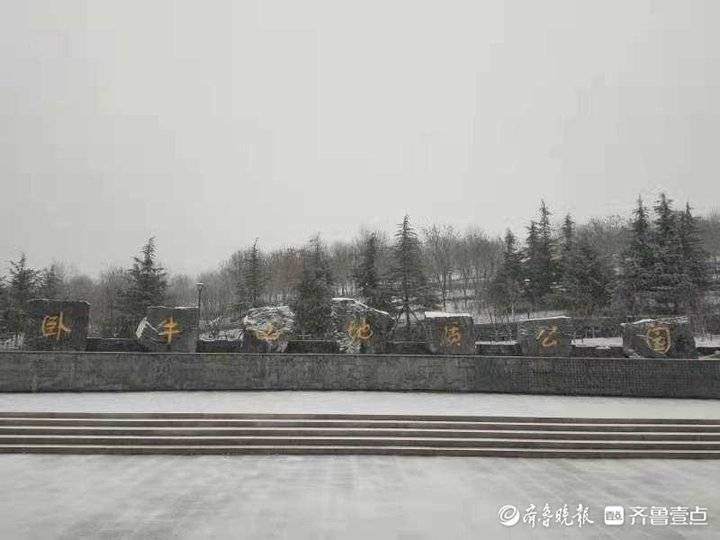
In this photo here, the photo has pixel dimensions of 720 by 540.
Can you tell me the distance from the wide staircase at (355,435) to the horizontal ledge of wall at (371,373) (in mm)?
3004

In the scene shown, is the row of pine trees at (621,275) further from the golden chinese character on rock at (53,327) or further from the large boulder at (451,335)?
the golden chinese character on rock at (53,327)

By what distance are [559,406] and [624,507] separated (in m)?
4.32

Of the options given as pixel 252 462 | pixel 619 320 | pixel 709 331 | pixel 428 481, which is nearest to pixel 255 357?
pixel 252 462

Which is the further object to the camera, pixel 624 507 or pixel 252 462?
pixel 252 462

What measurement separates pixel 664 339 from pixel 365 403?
7.58 metres

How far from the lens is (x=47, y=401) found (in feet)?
28.9

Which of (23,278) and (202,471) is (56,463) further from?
(23,278)

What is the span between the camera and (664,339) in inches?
455

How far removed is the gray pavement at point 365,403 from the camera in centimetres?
814

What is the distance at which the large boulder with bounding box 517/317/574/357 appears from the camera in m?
11.7

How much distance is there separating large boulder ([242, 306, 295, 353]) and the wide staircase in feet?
15.2

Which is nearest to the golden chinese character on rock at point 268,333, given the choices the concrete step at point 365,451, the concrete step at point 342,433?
the concrete step at point 342,433
